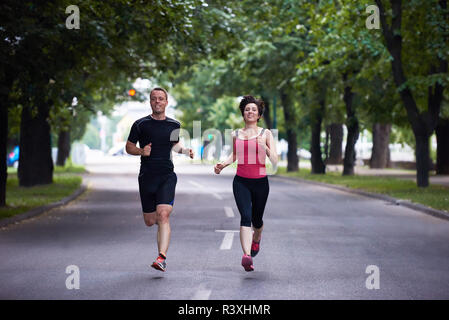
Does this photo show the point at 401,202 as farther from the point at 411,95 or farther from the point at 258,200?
the point at 258,200

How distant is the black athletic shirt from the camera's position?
844 cm

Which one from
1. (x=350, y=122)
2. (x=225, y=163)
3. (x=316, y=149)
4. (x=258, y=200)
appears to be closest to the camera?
(x=225, y=163)

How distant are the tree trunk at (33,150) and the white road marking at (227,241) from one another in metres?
15.2

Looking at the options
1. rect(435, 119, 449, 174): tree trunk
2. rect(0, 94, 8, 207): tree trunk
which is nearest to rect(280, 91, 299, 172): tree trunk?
rect(435, 119, 449, 174): tree trunk

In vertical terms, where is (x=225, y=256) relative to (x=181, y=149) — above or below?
below

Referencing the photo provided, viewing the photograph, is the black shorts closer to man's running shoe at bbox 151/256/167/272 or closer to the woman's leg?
man's running shoe at bbox 151/256/167/272

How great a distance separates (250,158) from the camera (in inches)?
336

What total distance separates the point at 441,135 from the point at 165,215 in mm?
32128

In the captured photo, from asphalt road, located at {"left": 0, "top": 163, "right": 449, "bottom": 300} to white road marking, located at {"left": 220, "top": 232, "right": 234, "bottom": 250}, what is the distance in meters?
0.01

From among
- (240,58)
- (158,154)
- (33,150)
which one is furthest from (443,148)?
(158,154)

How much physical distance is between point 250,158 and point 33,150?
20.2 metres

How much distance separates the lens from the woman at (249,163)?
8422 millimetres

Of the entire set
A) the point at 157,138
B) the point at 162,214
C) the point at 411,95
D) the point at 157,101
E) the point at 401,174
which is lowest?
the point at 401,174

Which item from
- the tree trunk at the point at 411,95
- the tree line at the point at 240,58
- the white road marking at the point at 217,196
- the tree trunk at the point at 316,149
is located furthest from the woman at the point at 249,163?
the tree trunk at the point at 316,149
